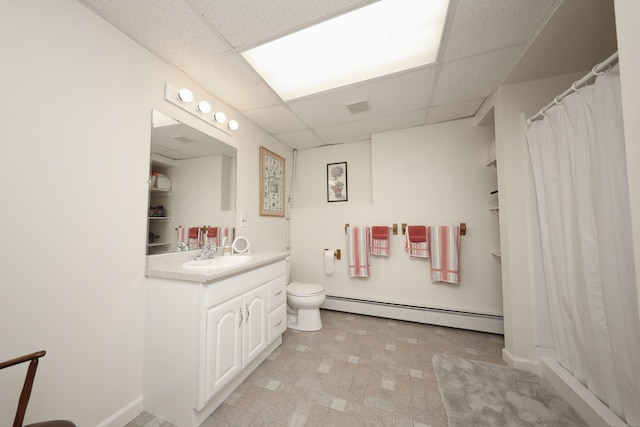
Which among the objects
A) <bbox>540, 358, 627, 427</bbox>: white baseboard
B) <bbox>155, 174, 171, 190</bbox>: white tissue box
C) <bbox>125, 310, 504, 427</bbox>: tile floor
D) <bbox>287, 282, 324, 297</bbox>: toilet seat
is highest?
<bbox>155, 174, 171, 190</bbox>: white tissue box

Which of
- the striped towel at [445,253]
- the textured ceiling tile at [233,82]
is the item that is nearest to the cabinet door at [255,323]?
the textured ceiling tile at [233,82]

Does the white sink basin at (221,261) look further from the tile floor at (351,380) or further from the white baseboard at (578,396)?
the white baseboard at (578,396)

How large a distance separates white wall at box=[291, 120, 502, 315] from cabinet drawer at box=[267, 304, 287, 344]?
39.2 inches

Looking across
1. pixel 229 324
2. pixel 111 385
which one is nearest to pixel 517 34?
pixel 229 324

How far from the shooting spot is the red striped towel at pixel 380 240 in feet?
8.09

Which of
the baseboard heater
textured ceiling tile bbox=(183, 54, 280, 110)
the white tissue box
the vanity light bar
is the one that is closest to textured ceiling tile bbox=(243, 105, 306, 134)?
textured ceiling tile bbox=(183, 54, 280, 110)

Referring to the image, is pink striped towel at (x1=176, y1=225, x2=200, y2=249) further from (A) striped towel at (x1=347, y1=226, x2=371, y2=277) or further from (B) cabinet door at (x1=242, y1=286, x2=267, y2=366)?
(A) striped towel at (x1=347, y1=226, x2=371, y2=277)

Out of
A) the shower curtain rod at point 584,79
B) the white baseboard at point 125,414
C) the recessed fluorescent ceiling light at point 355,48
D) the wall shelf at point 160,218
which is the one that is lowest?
the white baseboard at point 125,414

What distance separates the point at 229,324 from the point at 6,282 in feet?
2.98

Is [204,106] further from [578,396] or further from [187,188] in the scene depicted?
[578,396]

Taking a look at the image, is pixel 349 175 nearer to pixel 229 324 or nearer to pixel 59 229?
pixel 229 324

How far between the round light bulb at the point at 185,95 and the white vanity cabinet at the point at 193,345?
3.91ft

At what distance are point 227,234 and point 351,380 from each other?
1.49 metres

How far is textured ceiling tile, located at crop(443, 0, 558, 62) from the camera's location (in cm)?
108
